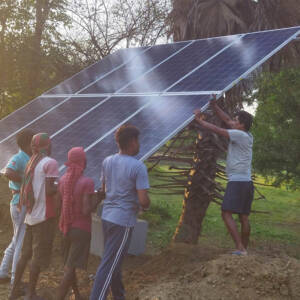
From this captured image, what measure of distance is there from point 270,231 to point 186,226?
4.92m

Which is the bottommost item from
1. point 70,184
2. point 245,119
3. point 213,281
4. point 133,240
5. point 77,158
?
point 133,240

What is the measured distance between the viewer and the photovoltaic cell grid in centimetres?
607

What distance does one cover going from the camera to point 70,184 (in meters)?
4.89

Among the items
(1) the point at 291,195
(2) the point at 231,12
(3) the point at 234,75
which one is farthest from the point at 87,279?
(1) the point at 291,195

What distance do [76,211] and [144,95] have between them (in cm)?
292

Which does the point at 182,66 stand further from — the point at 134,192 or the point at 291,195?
the point at 291,195

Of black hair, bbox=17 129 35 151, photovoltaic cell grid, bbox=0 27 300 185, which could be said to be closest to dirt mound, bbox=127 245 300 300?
photovoltaic cell grid, bbox=0 27 300 185

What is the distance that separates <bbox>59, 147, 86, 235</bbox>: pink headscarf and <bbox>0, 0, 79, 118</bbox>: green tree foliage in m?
7.93

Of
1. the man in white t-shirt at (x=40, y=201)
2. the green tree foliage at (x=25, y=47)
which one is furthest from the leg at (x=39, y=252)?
the green tree foliage at (x=25, y=47)

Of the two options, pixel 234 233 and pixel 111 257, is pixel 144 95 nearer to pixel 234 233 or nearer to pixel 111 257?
pixel 234 233

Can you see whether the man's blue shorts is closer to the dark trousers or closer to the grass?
the dark trousers

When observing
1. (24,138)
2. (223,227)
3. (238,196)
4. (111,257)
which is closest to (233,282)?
(238,196)

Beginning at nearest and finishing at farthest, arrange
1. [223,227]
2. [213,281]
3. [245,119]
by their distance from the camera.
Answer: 1. [213,281]
2. [245,119]
3. [223,227]

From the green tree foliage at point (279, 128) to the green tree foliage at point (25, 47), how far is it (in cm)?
690
